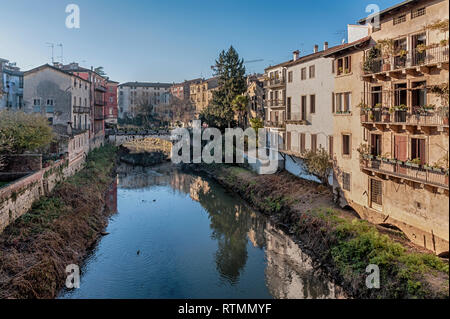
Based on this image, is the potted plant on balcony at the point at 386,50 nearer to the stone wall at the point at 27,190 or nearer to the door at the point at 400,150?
the door at the point at 400,150

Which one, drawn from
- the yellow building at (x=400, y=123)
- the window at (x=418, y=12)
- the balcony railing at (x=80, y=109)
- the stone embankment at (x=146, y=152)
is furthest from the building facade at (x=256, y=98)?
the window at (x=418, y=12)

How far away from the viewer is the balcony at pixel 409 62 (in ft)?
46.2

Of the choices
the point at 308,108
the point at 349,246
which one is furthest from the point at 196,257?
the point at 308,108

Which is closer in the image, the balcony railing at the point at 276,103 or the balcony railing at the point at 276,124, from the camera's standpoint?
the balcony railing at the point at 276,124

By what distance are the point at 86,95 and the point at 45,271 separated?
122 ft

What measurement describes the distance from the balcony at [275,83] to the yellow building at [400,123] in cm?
1425

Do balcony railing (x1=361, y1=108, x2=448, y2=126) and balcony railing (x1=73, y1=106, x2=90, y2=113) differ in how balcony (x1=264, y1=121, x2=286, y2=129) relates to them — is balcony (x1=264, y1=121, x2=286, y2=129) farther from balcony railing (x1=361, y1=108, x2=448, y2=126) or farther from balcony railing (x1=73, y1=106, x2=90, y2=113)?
balcony railing (x1=73, y1=106, x2=90, y2=113)

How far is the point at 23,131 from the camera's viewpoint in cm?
2545

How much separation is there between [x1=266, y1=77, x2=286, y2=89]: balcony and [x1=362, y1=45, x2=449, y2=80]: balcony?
1689cm

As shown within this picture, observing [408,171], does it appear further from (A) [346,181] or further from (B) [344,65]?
(B) [344,65]

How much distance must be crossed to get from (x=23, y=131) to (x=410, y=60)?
22996 millimetres

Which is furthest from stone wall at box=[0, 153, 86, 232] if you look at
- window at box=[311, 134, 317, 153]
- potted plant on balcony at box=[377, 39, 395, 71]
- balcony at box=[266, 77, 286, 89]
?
balcony at box=[266, 77, 286, 89]
